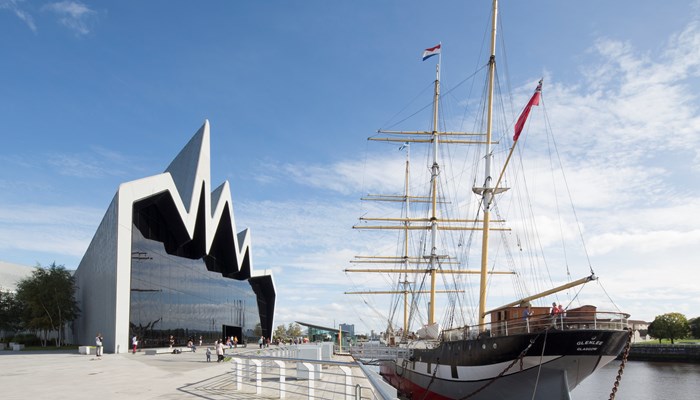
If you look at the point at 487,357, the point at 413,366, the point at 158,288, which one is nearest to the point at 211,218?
the point at 158,288

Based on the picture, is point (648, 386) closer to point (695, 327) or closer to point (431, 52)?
point (431, 52)

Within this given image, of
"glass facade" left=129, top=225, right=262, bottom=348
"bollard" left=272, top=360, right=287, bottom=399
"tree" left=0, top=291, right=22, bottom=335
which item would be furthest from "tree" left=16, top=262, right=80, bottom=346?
"bollard" left=272, top=360, right=287, bottom=399

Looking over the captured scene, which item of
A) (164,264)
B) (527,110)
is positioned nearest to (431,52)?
(527,110)

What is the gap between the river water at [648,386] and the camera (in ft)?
124

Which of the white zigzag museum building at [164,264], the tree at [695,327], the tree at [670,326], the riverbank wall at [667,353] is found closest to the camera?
the white zigzag museum building at [164,264]

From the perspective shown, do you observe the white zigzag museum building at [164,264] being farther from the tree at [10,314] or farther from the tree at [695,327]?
the tree at [695,327]

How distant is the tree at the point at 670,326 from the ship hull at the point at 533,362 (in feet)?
286

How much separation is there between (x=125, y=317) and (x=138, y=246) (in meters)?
5.14

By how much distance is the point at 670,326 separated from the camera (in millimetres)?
91438

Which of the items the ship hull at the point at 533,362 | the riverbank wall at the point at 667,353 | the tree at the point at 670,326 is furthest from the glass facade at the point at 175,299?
the tree at the point at 670,326

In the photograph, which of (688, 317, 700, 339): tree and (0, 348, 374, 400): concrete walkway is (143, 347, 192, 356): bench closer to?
(0, 348, 374, 400): concrete walkway

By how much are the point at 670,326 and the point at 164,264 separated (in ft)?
284

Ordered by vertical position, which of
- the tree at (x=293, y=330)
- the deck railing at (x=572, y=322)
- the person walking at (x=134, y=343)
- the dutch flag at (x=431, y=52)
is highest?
the dutch flag at (x=431, y=52)

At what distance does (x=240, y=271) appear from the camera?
7056cm
